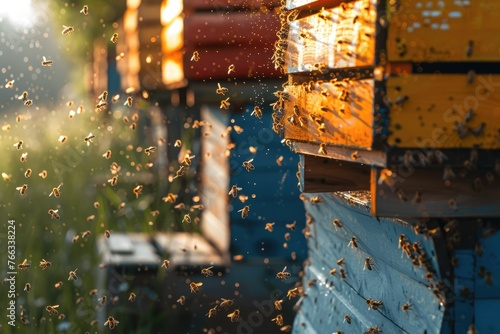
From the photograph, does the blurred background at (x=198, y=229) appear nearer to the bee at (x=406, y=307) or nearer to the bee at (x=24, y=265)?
the bee at (x=24, y=265)

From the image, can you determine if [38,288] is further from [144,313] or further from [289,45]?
[289,45]

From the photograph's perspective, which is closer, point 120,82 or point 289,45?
point 289,45

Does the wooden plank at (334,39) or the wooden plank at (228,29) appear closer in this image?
the wooden plank at (334,39)

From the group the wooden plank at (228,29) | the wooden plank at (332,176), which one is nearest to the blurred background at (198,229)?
the wooden plank at (228,29)

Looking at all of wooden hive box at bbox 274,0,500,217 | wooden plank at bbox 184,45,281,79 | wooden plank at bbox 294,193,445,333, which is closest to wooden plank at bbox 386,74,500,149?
wooden hive box at bbox 274,0,500,217

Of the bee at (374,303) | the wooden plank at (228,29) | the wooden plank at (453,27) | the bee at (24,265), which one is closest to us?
the wooden plank at (453,27)

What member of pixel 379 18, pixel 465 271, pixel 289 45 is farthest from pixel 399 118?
pixel 289 45

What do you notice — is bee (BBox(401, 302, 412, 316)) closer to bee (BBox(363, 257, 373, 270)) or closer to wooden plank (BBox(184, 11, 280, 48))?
bee (BBox(363, 257, 373, 270))
